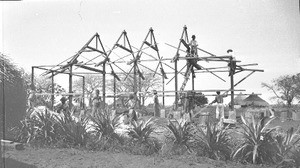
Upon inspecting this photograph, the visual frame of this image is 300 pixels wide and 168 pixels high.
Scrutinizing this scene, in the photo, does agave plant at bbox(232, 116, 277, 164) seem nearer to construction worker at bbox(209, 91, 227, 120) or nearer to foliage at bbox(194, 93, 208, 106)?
construction worker at bbox(209, 91, 227, 120)

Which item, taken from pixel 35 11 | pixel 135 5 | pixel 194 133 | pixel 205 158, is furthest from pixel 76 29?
pixel 205 158

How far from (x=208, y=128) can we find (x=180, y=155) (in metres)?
0.89

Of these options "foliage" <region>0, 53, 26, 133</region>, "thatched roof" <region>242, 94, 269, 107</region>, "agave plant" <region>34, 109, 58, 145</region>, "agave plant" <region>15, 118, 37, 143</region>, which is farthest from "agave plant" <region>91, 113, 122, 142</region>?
"thatched roof" <region>242, 94, 269, 107</region>

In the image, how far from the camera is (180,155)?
6.79 m

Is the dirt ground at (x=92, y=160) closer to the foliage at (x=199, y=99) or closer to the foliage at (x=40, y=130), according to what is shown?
the foliage at (x=40, y=130)

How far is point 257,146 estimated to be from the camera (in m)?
6.14

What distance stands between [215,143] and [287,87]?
12.7ft

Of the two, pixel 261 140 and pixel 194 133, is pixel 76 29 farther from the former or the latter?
pixel 261 140

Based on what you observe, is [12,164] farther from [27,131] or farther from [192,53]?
[192,53]

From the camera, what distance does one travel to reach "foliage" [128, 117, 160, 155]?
7408mm

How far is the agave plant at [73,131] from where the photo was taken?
26.4 ft

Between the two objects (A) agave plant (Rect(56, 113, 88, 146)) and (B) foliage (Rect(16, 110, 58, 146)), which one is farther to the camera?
(B) foliage (Rect(16, 110, 58, 146))

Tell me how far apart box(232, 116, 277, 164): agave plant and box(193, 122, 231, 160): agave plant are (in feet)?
0.80

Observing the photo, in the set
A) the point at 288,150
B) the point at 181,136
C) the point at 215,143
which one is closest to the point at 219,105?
the point at 181,136
